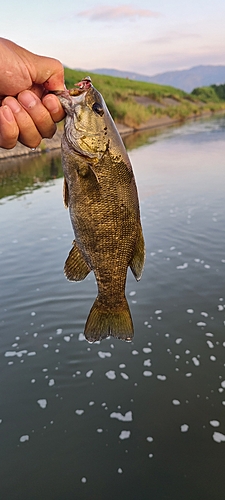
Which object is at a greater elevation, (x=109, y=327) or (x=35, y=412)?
(x=109, y=327)

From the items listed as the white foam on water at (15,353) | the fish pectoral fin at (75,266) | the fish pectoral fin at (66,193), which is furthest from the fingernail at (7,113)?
the white foam on water at (15,353)

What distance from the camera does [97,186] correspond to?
2607 mm

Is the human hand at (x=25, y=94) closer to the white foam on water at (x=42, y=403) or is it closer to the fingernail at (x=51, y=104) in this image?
the fingernail at (x=51, y=104)

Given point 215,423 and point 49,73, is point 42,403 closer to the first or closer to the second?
point 215,423

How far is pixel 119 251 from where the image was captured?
2.82m

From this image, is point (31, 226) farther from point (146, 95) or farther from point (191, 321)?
point (146, 95)

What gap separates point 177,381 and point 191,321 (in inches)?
60.9

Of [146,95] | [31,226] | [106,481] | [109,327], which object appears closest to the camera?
[109,327]

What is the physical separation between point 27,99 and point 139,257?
3.98 feet

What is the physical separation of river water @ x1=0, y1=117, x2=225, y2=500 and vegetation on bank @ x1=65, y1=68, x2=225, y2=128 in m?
27.1

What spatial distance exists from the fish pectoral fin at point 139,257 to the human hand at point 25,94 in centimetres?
91

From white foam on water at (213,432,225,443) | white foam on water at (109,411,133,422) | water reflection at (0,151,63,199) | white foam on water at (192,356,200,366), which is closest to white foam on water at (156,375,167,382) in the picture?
white foam on water at (192,356,200,366)

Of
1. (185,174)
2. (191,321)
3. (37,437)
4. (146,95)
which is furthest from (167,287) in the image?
(146,95)

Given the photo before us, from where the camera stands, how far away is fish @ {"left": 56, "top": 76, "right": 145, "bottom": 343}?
257 cm
